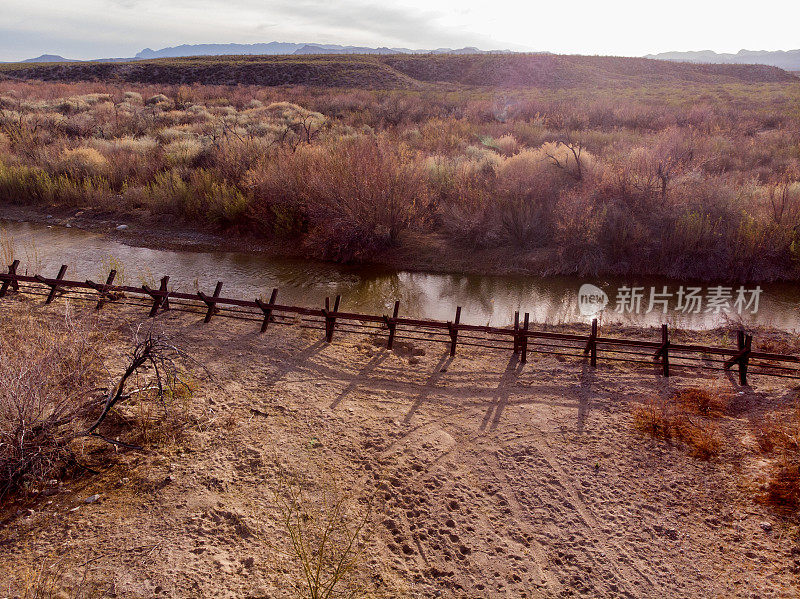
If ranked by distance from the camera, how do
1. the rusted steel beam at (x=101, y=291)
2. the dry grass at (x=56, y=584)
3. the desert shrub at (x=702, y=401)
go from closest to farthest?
the dry grass at (x=56, y=584), the desert shrub at (x=702, y=401), the rusted steel beam at (x=101, y=291)

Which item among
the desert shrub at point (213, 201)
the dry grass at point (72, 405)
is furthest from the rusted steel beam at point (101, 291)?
the desert shrub at point (213, 201)

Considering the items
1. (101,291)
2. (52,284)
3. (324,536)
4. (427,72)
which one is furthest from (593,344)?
(427,72)

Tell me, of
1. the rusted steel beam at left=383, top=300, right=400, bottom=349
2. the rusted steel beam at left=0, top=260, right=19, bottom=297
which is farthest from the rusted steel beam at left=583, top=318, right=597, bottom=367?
the rusted steel beam at left=0, top=260, right=19, bottom=297

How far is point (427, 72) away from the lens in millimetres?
47781

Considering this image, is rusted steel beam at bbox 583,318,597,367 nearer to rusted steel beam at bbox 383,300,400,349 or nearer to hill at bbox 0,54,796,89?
rusted steel beam at bbox 383,300,400,349

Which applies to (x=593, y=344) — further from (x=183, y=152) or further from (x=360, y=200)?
(x=183, y=152)

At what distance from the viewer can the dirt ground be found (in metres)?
3.41

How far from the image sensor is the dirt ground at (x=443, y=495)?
3408 millimetres

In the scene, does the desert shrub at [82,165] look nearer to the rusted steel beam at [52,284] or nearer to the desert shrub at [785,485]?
the rusted steel beam at [52,284]

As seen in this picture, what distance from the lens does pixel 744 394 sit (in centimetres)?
571

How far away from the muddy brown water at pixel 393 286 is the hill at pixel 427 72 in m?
31.8

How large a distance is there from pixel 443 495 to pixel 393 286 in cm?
681

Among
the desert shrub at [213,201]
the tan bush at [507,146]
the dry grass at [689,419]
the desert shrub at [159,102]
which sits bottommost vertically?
the dry grass at [689,419]

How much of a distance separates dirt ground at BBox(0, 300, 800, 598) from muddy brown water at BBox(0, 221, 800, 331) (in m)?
3.18
